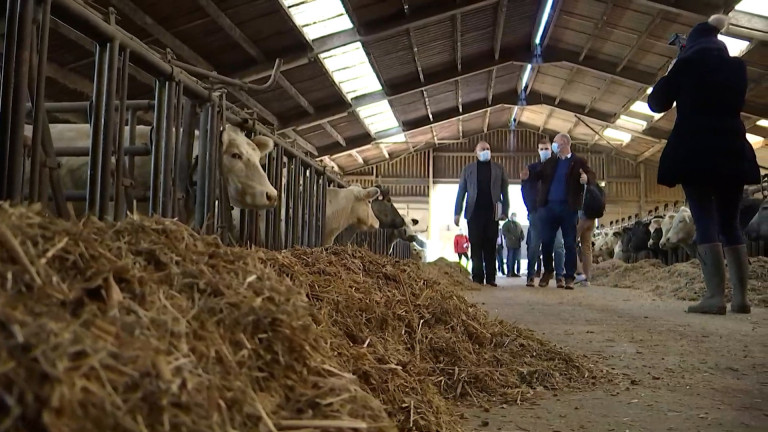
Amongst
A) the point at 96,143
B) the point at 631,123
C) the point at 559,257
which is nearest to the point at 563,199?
the point at 559,257

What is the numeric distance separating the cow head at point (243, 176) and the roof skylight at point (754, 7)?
9.81m

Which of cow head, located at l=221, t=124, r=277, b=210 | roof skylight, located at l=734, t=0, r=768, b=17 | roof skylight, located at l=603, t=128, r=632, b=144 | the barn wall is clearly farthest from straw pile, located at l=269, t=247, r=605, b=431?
the barn wall

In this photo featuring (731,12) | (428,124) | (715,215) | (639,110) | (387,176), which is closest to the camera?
(715,215)

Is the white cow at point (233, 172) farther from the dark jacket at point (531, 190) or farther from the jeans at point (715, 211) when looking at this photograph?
the dark jacket at point (531, 190)

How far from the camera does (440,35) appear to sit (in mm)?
13641

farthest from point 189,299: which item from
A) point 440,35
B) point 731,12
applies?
point 440,35

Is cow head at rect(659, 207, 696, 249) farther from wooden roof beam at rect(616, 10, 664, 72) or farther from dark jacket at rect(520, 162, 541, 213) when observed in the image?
dark jacket at rect(520, 162, 541, 213)

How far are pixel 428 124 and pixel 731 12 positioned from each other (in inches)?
470

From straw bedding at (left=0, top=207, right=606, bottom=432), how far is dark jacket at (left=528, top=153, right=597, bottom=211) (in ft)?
18.2

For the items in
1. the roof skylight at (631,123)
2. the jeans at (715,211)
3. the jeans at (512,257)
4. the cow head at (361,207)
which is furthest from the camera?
the roof skylight at (631,123)

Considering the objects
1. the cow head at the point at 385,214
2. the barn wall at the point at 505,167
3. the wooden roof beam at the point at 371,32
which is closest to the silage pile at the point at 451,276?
the cow head at the point at 385,214

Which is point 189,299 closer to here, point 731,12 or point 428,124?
point 731,12

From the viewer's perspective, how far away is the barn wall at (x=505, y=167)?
25.9 m

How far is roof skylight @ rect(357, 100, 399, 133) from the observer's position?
18.5 meters
